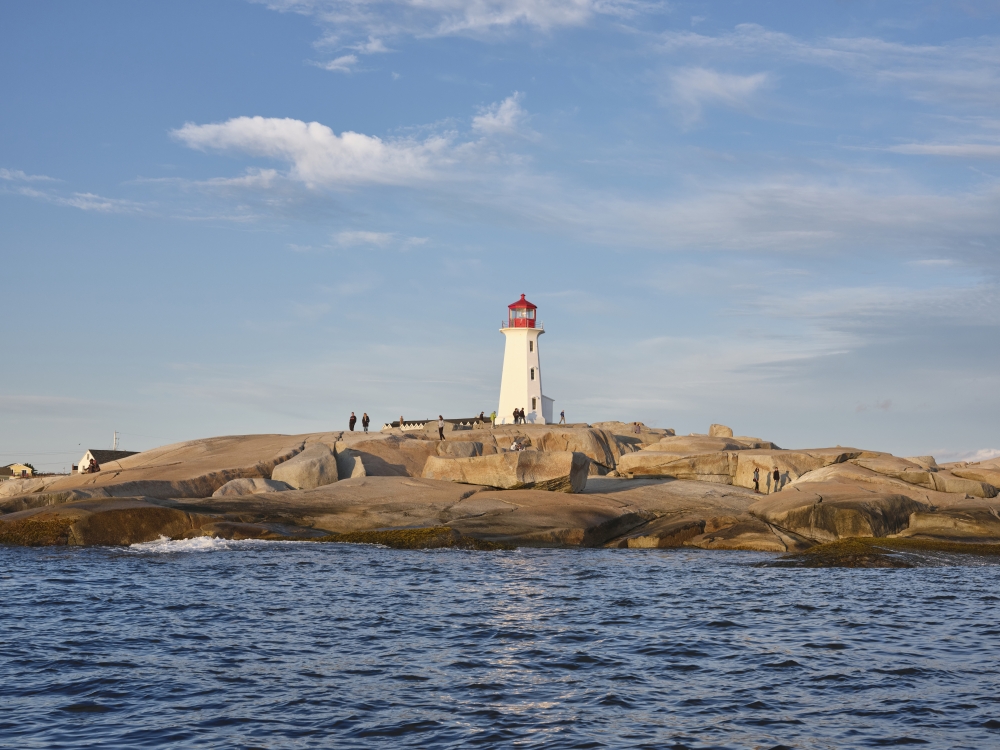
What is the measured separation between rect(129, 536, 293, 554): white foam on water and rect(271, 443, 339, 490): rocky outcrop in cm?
721

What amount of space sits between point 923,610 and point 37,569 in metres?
20.0

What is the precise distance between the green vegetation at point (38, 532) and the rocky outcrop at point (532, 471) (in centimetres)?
1364

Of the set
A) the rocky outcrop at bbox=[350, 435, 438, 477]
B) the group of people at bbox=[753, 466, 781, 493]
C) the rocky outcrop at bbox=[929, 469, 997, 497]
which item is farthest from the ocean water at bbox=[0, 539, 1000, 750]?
the rocky outcrop at bbox=[350, 435, 438, 477]

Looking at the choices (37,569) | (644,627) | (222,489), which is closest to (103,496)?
(222,489)

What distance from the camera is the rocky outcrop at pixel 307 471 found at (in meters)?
36.2

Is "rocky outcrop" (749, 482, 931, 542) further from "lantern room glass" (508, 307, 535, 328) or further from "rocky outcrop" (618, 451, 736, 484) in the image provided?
"lantern room glass" (508, 307, 535, 328)

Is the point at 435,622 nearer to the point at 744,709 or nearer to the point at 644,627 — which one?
the point at 644,627

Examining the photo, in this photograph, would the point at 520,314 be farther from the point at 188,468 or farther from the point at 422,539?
the point at 422,539

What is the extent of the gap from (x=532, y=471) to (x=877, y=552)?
39.5 ft

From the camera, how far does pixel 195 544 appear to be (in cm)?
2792

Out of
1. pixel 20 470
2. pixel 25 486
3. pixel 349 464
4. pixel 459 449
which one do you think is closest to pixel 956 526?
pixel 459 449

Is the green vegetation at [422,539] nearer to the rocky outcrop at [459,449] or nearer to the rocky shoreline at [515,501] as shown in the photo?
the rocky shoreline at [515,501]

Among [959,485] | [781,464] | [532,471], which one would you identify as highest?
[781,464]

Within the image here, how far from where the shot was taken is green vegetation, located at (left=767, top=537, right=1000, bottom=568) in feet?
83.8
